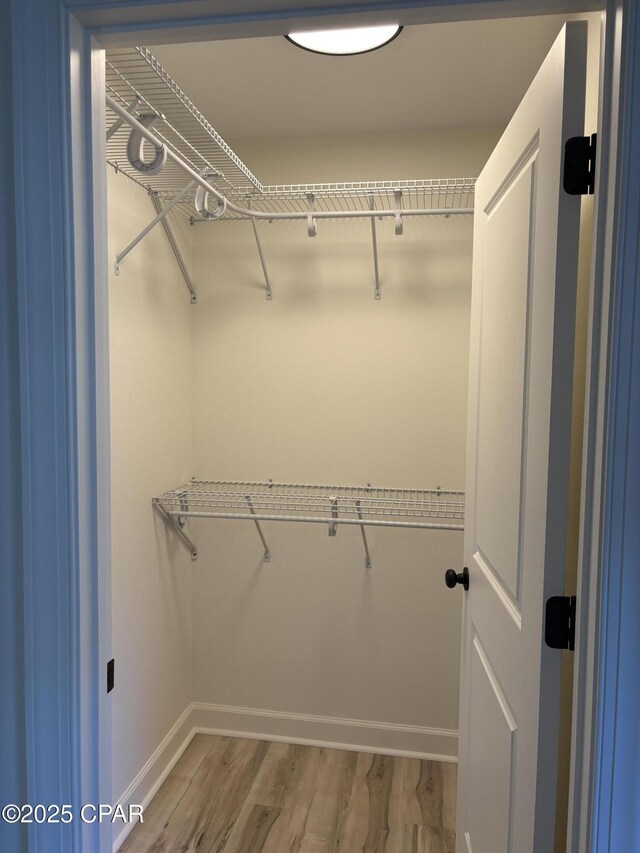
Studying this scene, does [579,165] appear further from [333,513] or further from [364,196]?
[333,513]

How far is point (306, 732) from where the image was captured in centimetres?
251

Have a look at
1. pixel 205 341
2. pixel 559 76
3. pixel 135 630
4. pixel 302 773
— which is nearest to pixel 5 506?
pixel 559 76

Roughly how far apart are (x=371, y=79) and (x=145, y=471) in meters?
1.50

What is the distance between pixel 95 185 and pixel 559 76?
76cm

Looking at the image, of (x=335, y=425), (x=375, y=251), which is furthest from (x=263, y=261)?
(x=335, y=425)

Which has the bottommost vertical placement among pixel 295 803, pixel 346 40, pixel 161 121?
pixel 295 803

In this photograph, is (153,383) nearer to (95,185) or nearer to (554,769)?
(95,185)

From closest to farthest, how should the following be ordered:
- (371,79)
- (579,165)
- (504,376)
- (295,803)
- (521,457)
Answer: (579,165) → (521,457) → (504,376) → (371,79) → (295,803)

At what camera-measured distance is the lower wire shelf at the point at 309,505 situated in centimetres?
221

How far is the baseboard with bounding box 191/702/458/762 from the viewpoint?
2.42 metres

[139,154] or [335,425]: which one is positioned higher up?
[139,154]

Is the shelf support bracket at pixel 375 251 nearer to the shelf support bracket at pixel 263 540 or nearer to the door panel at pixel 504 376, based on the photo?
the door panel at pixel 504 376

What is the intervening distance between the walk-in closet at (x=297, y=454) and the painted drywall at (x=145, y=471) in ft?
0.04

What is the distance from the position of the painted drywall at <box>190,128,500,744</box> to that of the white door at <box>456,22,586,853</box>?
0.77m
